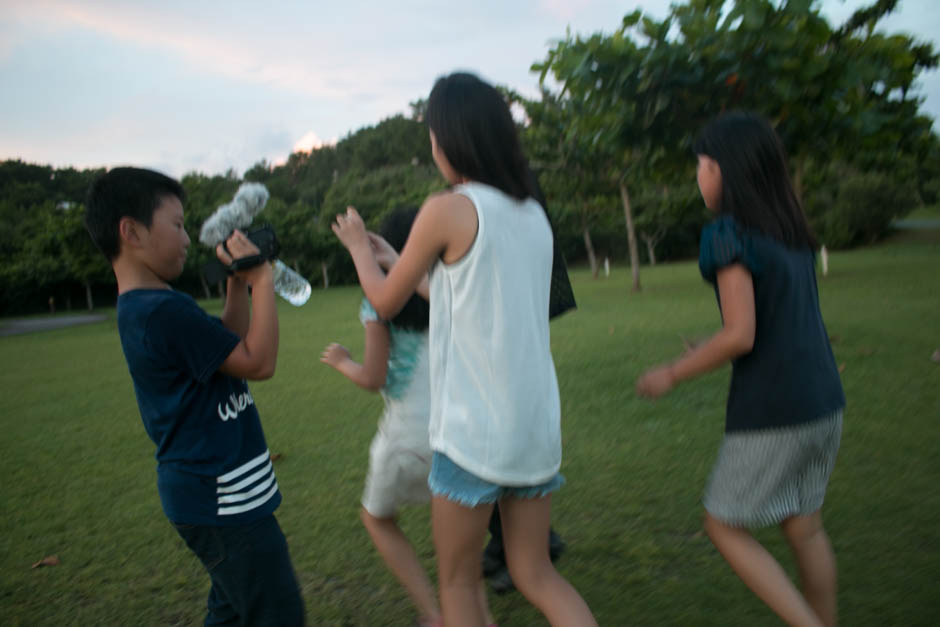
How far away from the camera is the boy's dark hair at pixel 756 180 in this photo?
206 cm

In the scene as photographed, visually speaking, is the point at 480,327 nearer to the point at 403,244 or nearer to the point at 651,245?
the point at 403,244

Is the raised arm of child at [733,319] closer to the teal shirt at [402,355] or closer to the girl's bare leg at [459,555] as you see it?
the girl's bare leg at [459,555]

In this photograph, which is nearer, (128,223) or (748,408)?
(128,223)

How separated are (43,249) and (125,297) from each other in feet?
122

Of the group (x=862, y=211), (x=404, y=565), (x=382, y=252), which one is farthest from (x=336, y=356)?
(x=862, y=211)

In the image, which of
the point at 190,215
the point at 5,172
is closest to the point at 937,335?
the point at 190,215

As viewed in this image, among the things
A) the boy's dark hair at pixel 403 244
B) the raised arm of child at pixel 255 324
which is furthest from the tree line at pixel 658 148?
the raised arm of child at pixel 255 324

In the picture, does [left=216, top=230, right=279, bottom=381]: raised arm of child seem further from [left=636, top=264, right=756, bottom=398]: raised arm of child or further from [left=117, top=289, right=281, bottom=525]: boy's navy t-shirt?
[left=636, top=264, right=756, bottom=398]: raised arm of child

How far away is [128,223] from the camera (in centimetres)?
188

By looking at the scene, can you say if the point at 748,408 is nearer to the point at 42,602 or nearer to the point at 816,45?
the point at 42,602

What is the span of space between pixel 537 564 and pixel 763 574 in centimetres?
77

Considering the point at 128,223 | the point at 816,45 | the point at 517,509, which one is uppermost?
the point at 816,45

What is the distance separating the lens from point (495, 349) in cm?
170

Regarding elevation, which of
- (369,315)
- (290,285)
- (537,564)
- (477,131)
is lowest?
(537,564)
